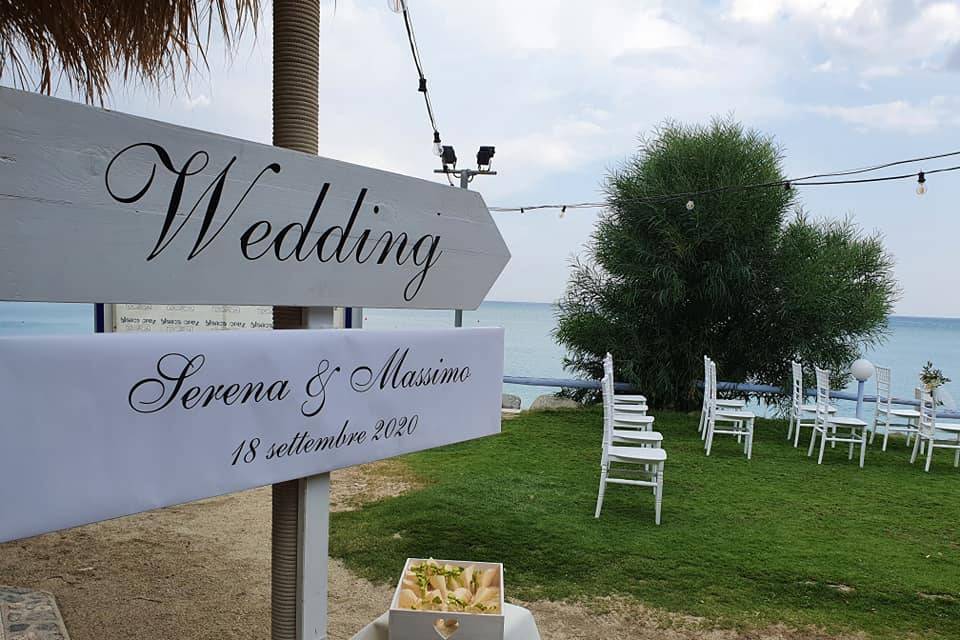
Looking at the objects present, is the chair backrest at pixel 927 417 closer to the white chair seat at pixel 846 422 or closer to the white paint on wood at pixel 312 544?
the white chair seat at pixel 846 422

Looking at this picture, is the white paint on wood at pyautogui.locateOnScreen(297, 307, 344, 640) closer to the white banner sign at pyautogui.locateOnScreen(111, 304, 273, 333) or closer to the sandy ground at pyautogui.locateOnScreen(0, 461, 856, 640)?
the sandy ground at pyautogui.locateOnScreen(0, 461, 856, 640)

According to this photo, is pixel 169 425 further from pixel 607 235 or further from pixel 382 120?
pixel 607 235

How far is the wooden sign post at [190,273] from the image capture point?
1.06m

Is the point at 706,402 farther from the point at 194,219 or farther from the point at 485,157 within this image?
the point at 194,219

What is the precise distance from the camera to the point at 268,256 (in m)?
1.40

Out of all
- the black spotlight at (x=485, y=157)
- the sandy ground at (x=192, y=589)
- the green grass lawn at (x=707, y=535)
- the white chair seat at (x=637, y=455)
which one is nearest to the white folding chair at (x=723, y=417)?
the green grass lawn at (x=707, y=535)

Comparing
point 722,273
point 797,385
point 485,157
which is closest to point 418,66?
point 485,157

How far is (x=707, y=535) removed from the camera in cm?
420

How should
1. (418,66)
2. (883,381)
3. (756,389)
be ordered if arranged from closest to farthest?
(418,66) → (883,381) → (756,389)

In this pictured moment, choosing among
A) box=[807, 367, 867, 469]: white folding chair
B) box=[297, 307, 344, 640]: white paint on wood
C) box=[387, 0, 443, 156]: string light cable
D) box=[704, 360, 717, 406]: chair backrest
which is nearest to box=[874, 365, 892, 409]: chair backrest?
box=[807, 367, 867, 469]: white folding chair

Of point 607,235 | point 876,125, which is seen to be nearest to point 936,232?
point 876,125

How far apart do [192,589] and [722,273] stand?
7222mm

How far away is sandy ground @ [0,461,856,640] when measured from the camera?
9.64 feet

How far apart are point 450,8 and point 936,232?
1041 cm
